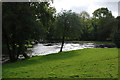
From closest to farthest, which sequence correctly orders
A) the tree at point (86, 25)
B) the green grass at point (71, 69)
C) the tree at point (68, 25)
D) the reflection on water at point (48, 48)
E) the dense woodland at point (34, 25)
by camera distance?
the dense woodland at point (34, 25) → the green grass at point (71, 69) → the tree at point (68, 25) → the reflection on water at point (48, 48) → the tree at point (86, 25)

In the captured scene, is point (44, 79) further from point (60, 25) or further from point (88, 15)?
point (88, 15)

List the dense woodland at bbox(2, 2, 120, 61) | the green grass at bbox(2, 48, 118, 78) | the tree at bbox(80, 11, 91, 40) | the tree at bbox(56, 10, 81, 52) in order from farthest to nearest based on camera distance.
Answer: the tree at bbox(80, 11, 91, 40) → the tree at bbox(56, 10, 81, 52) → the green grass at bbox(2, 48, 118, 78) → the dense woodland at bbox(2, 2, 120, 61)

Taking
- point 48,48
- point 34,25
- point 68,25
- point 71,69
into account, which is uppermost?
point 68,25

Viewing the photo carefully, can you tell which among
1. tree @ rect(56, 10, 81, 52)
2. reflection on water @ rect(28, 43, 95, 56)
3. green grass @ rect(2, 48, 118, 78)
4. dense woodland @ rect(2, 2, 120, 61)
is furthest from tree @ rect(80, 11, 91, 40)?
green grass @ rect(2, 48, 118, 78)

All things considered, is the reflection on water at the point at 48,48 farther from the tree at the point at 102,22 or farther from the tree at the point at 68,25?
the tree at the point at 102,22

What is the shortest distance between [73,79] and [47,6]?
15369 mm

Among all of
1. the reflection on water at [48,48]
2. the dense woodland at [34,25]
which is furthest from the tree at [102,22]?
the reflection on water at [48,48]

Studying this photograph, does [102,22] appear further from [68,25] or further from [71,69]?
[71,69]

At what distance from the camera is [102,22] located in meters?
62.8

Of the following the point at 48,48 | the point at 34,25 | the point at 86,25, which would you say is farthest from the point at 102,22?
the point at 34,25

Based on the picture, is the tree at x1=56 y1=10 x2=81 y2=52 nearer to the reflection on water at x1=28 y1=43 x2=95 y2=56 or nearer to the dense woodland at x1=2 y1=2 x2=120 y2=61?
the dense woodland at x1=2 y1=2 x2=120 y2=61

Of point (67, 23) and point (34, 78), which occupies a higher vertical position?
point (67, 23)

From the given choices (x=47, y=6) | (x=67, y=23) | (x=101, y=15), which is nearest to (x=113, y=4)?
(x=47, y=6)

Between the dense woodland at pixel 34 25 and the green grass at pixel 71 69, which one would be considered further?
the green grass at pixel 71 69
